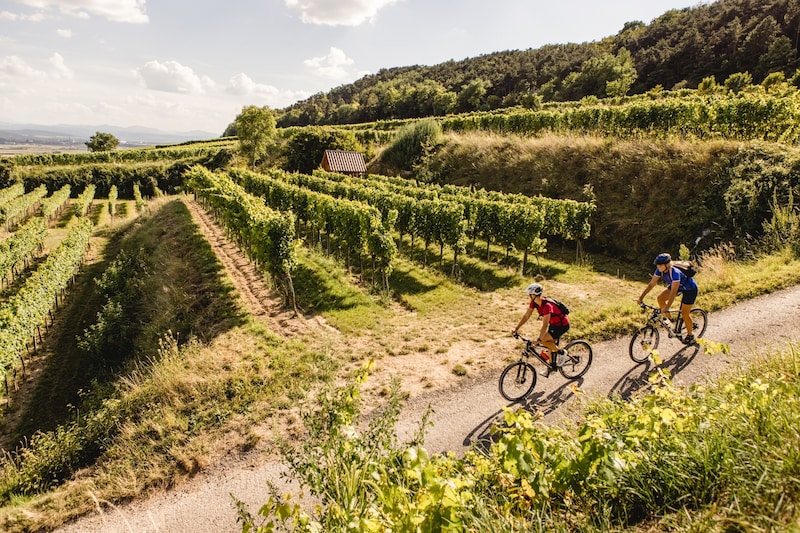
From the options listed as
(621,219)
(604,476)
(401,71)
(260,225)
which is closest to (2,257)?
(260,225)

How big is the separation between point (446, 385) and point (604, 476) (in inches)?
233

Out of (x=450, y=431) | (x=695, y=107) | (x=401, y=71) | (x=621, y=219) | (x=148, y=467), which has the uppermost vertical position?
(x=401, y=71)

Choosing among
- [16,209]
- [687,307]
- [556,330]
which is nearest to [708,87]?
→ [687,307]

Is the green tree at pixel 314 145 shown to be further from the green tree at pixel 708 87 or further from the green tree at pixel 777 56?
the green tree at pixel 777 56

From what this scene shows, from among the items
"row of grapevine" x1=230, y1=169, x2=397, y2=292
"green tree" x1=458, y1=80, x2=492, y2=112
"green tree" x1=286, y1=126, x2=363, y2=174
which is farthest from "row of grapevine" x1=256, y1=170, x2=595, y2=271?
"green tree" x1=458, y1=80, x2=492, y2=112

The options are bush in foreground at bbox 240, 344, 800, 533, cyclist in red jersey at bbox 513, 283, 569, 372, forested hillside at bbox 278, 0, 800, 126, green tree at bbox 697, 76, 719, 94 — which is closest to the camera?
bush in foreground at bbox 240, 344, 800, 533

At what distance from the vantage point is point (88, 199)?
4725 centimetres

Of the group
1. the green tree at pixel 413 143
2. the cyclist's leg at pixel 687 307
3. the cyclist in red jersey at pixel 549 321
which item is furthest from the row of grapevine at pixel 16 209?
the cyclist's leg at pixel 687 307

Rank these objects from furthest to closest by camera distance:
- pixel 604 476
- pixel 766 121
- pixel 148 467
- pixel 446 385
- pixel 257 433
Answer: pixel 766 121, pixel 446 385, pixel 257 433, pixel 148 467, pixel 604 476

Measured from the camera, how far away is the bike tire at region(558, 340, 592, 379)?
27.2 feet

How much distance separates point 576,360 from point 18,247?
2810 centimetres

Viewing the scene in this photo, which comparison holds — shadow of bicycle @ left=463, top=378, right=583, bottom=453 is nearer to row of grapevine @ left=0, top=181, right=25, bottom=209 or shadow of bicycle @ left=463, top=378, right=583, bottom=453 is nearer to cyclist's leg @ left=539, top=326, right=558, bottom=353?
cyclist's leg @ left=539, top=326, right=558, bottom=353

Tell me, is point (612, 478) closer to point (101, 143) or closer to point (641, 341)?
point (641, 341)

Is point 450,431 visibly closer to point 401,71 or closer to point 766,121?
point 766,121
